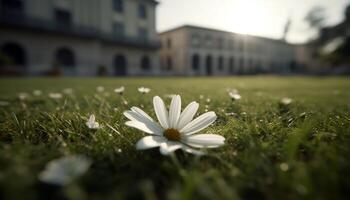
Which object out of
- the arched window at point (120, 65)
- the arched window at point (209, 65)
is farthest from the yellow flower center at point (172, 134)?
the arched window at point (209, 65)

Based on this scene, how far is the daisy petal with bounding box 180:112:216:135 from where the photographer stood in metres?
0.73

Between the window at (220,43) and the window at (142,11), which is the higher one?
the window at (142,11)

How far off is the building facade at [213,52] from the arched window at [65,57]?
11.0m

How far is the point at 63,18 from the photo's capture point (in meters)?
19.9

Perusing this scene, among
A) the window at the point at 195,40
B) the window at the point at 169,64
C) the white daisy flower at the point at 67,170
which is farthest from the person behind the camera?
the window at the point at 169,64

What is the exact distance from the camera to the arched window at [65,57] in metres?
20.0

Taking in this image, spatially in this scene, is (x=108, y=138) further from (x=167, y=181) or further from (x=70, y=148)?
(x=167, y=181)

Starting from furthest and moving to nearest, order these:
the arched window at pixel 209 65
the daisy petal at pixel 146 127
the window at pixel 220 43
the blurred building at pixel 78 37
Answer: the window at pixel 220 43, the arched window at pixel 209 65, the blurred building at pixel 78 37, the daisy petal at pixel 146 127

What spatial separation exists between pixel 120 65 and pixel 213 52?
1762 centimetres

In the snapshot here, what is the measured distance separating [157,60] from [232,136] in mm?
27541

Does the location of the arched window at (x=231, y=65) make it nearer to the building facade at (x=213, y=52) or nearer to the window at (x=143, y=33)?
the building facade at (x=213, y=52)

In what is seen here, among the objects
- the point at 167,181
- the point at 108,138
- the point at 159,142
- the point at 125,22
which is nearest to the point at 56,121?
the point at 108,138

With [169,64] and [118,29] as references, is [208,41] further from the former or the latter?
[118,29]

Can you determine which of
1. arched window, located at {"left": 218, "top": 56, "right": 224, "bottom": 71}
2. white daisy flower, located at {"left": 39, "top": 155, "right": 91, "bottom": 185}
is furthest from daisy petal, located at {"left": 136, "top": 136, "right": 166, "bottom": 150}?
arched window, located at {"left": 218, "top": 56, "right": 224, "bottom": 71}
